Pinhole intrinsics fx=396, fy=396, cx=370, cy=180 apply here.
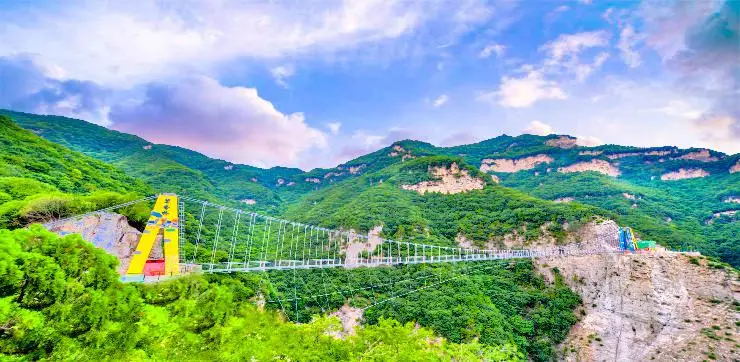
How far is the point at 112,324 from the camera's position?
12.2 meters

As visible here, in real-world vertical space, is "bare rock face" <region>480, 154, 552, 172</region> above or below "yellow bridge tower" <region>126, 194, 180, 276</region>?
above

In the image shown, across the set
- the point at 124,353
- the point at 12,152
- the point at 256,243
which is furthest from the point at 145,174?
the point at 124,353

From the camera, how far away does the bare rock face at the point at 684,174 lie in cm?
11956

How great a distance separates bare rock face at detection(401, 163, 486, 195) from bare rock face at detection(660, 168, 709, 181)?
8183 cm

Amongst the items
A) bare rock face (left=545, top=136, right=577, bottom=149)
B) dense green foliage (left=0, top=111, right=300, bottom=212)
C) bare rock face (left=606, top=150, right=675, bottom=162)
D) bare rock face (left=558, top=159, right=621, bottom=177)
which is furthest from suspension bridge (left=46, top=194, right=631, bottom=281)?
bare rock face (left=545, top=136, right=577, bottom=149)

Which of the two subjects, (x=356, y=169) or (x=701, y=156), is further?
(x=356, y=169)

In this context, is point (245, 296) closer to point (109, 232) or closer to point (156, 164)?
point (109, 232)

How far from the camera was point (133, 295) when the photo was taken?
46.1 feet

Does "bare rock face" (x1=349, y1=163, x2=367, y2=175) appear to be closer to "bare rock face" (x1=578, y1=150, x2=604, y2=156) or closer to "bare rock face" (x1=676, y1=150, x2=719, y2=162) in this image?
"bare rock face" (x1=578, y1=150, x2=604, y2=156)

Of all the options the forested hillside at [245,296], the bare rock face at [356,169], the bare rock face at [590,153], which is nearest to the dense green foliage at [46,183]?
the forested hillside at [245,296]

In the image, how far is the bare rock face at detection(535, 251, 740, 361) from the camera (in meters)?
32.2

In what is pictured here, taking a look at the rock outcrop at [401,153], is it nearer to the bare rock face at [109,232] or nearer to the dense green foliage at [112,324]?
the bare rock face at [109,232]

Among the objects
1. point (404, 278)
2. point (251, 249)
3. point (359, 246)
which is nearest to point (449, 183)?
point (359, 246)

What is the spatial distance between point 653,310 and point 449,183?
51406 mm
